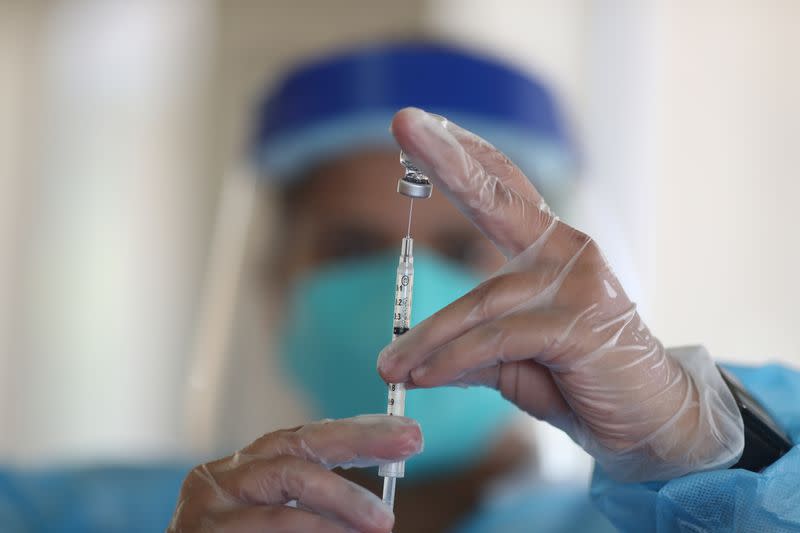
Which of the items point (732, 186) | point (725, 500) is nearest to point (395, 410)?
point (725, 500)

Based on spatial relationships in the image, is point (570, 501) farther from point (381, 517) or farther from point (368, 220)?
point (381, 517)

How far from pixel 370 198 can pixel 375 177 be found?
49mm

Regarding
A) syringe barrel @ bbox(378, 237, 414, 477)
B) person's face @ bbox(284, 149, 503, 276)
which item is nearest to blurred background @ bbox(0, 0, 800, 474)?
person's face @ bbox(284, 149, 503, 276)

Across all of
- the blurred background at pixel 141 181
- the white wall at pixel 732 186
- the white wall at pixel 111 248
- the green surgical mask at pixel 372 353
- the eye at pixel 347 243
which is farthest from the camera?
the white wall at pixel 111 248

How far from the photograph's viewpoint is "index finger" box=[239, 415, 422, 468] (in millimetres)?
604

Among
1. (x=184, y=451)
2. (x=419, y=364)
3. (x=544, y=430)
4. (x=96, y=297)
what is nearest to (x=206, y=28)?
(x=96, y=297)

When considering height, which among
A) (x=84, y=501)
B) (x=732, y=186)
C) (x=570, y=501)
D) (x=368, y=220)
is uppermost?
(x=732, y=186)

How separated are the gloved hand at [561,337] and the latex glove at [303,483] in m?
0.06

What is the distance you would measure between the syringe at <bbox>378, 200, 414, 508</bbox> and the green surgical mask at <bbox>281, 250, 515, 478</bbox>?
596 millimetres

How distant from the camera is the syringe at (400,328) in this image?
2.14 ft

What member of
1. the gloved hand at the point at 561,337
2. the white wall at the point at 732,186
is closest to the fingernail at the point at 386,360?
the gloved hand at the point at 561,337

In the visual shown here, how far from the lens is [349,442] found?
24.4 inches

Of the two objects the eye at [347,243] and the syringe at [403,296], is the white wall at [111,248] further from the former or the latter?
the syringe at [403,296]

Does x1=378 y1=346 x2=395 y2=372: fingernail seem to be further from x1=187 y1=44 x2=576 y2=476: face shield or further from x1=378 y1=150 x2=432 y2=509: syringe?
x1=187 y1=44 x2=576 y2=476: face shield
